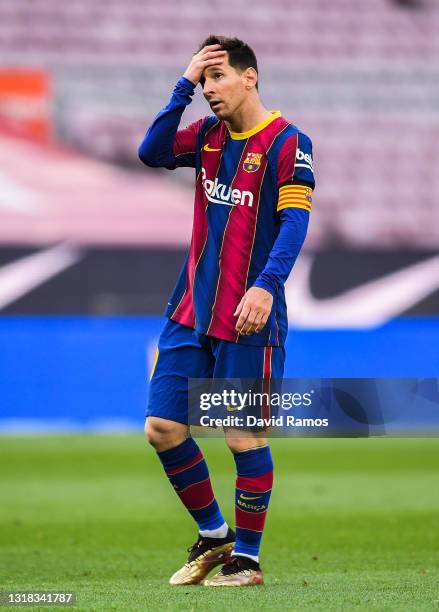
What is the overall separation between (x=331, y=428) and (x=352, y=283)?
13.1m

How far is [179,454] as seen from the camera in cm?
475

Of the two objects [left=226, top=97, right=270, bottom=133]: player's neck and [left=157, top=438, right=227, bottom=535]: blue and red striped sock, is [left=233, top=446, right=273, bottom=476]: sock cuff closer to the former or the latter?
[left=157, top=438, right=227, bottom=535]: blue and red striped sock

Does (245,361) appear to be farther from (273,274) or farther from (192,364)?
(273,274)

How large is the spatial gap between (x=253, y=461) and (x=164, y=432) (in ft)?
1.15

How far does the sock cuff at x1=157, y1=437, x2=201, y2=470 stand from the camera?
187 inches

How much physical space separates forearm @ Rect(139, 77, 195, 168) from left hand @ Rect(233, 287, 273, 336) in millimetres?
711

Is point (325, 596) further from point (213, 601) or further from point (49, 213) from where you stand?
point (49, 213)

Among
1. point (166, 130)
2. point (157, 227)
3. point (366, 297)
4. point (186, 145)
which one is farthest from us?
point (157, 227)

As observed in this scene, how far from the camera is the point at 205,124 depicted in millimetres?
4867

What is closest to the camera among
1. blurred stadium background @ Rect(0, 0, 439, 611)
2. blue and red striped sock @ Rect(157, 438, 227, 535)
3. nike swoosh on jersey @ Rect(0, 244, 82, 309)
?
blue and red striped sock @ Rect(157, 438, 227, 535)

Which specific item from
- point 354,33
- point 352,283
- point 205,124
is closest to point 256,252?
point 205,124

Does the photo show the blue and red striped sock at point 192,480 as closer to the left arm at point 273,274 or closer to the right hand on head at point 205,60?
the left arm at point 273,274

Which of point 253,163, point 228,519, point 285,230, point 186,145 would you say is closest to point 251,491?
point 285,230

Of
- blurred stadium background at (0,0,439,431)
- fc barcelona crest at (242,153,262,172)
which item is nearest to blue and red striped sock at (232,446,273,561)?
fc barcelona crest at (242,153,262,172)
